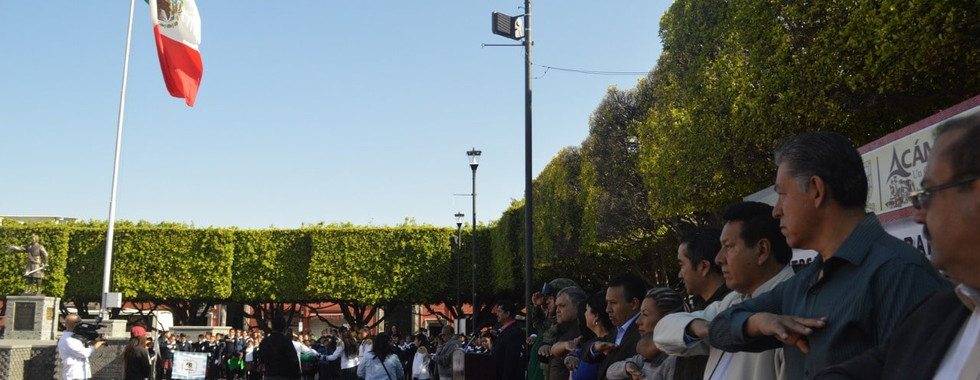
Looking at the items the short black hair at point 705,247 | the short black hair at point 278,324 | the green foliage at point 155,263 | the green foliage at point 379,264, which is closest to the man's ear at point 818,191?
the short black hair at point 705,247

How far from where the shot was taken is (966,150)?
1.61 meters

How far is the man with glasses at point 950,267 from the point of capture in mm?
1574

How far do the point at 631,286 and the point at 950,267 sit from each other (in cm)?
406

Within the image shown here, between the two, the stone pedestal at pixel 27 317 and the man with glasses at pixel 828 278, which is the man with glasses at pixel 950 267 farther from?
the stone pedestal at pixel 27 317

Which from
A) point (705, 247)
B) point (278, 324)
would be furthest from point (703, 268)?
point (278, 324)

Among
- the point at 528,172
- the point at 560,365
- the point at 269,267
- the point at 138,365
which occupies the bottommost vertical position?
the point at 138,365

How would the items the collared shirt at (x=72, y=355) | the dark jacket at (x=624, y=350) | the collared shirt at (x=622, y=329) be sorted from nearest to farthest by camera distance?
the dark jacket at (x=624, y=350) < the collared shirt at (x=622, y=329) < the collared shirt at (x=72, y=355)

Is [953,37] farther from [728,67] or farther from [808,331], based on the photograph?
[808,331]

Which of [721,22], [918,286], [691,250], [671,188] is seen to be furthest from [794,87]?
[918,286]

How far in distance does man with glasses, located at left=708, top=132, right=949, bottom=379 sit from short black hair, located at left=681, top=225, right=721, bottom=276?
55.4 inches

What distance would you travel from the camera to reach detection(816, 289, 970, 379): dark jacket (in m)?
1.60

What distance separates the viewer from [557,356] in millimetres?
6895

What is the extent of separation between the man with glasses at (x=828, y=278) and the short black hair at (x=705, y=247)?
1.41m

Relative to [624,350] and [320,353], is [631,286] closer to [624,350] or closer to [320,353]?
[624,350]
